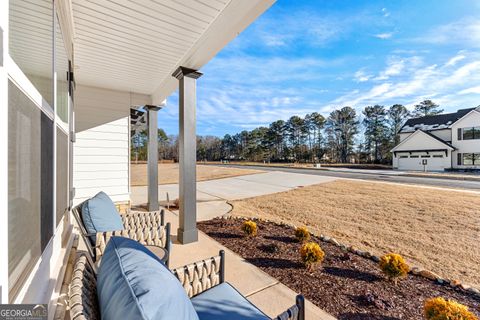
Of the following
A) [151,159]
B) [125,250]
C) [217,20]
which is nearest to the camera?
[125,250]

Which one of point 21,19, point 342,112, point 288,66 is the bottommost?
point 21,19

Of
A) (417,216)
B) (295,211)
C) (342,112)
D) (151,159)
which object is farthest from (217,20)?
(342,112)

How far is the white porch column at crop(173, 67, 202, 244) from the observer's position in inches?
137

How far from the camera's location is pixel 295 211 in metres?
6.65

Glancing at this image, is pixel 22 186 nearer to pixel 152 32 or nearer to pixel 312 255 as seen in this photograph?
pixel 152 32

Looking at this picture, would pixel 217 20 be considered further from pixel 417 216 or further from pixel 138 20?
pixel 417 216

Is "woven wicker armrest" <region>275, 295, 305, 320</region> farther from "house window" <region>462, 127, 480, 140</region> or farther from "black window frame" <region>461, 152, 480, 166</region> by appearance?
"house window" <region>462, 127, 480, 140</region>

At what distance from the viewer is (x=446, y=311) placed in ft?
5.31

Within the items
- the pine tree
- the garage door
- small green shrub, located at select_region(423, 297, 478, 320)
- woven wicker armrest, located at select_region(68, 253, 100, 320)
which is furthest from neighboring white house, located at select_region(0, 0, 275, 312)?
the pine tree

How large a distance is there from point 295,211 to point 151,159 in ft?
14.8

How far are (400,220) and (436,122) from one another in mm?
26881

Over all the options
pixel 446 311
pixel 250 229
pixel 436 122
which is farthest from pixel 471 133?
pixel 446 311

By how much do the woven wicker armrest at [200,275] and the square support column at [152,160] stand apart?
14.0 ft

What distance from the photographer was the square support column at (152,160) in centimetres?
552
